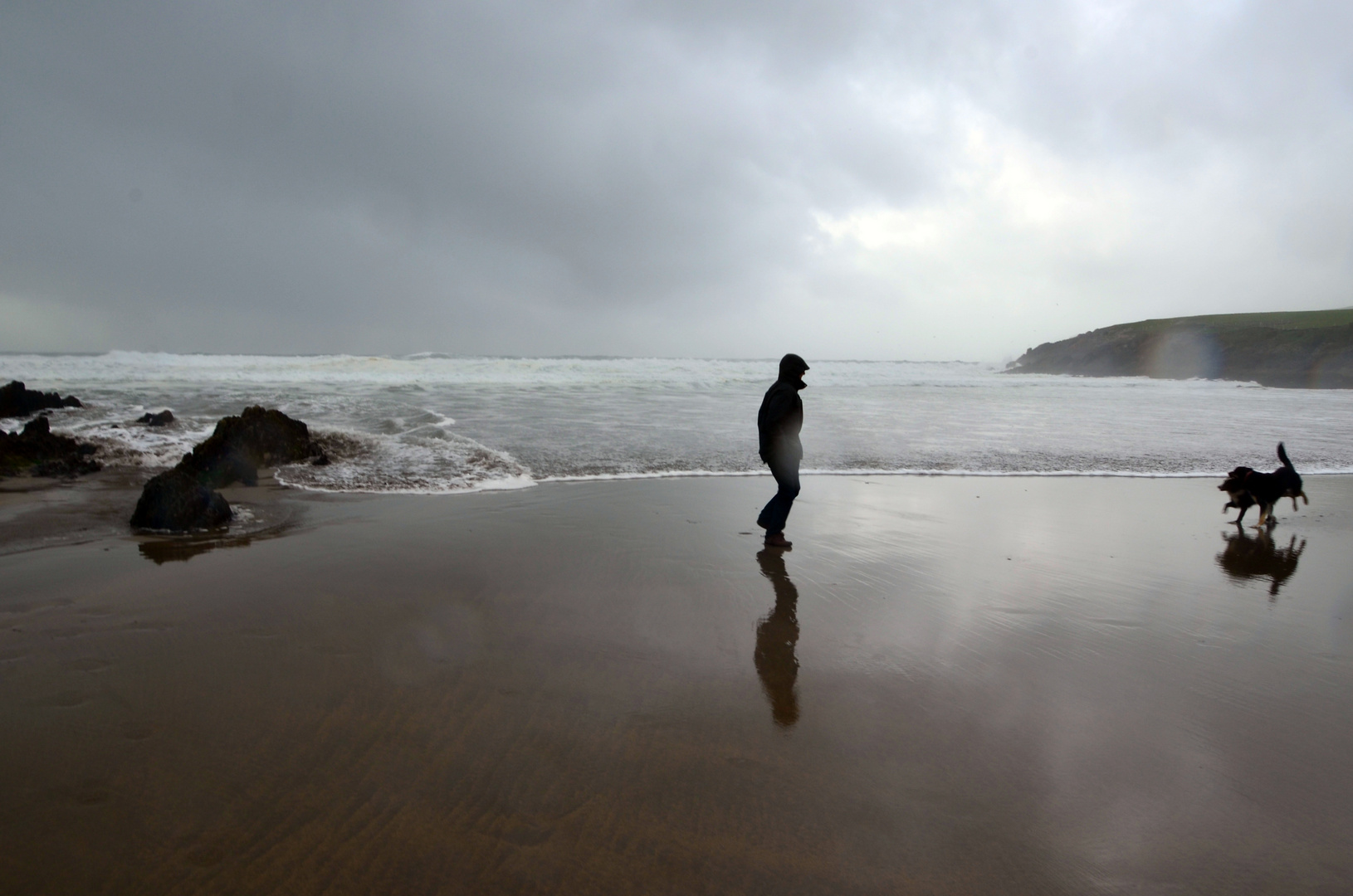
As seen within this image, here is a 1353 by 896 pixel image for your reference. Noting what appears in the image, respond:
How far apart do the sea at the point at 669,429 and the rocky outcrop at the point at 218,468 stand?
17.3 inches

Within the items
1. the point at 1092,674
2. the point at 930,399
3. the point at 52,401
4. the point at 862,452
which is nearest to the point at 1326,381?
the point at 930,399

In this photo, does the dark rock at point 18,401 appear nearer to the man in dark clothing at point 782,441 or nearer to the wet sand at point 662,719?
the wet sand at point 662,719

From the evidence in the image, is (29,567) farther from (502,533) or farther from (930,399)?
(930,399)

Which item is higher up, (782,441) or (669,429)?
(782,441)

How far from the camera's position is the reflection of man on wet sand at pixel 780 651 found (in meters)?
3.30

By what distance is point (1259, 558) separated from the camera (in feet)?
20.1

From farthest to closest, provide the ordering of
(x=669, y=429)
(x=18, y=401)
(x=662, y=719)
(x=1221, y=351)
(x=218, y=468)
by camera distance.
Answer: (x=1221, y=351) → (x=18, y=401) → (x=669, y=429) → (x=218, y=468) → (x=662, y=719)

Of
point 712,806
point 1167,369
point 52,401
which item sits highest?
point 1167,369

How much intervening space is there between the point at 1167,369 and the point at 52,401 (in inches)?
2665

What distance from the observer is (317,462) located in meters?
9.95

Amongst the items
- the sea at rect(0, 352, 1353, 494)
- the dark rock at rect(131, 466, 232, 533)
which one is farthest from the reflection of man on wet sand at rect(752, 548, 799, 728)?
the dark rock at rect(131, 466, 232, 533)

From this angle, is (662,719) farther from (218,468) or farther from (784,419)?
(218,468)

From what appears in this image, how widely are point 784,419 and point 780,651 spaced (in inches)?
112

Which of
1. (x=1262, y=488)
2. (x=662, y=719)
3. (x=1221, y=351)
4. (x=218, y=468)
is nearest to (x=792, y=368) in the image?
(x=662, y=719)
